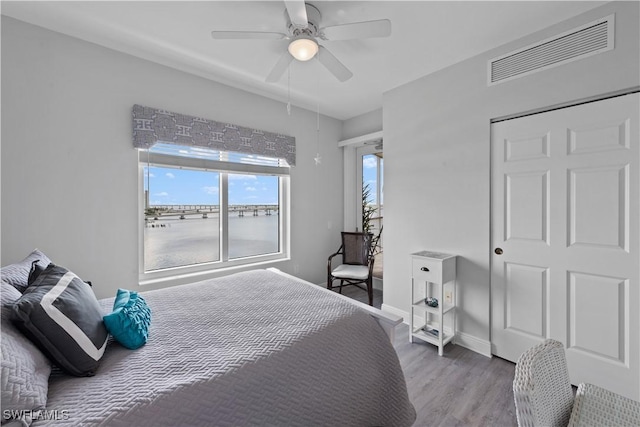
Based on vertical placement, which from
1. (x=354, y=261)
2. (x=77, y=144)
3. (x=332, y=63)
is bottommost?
(x=354, y=261)

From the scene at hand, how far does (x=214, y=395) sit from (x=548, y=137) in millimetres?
2691

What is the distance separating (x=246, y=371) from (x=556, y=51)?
2875 mm

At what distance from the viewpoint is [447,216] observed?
2.65 metres

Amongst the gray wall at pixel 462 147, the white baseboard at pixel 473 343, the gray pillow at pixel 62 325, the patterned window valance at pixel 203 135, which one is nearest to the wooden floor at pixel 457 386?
the white baseboard at pixel 473 343

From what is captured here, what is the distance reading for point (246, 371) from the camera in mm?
1095

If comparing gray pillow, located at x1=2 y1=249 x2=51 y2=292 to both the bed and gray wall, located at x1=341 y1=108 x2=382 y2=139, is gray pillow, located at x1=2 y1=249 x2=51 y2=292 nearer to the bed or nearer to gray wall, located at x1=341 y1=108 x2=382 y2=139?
the bed

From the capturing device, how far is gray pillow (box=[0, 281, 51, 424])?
2.63 feet

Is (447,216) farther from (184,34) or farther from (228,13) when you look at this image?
(184,34)

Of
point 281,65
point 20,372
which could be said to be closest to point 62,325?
point 20,372

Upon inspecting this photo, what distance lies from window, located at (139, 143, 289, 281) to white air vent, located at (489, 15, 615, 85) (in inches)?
98.0

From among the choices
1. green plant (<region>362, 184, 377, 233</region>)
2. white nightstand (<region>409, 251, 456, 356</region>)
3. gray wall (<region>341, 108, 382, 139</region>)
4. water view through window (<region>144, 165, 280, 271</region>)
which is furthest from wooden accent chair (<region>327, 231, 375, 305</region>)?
gray wall (<region>341, 108, 382, 139</region>)

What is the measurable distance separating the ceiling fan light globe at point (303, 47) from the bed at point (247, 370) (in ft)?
5.49

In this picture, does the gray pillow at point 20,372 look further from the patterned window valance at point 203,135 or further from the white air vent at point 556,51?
the white air vent at point 556,51

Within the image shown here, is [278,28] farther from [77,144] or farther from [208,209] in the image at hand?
[208,209]
